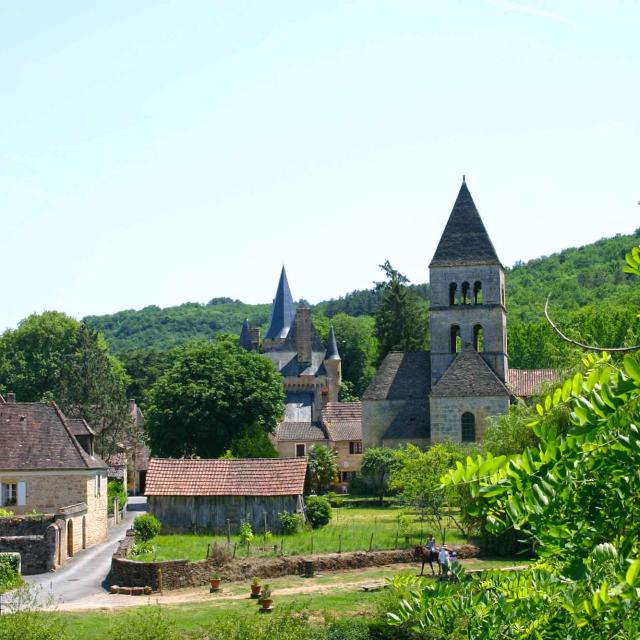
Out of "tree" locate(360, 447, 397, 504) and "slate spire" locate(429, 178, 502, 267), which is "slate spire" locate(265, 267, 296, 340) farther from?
"tree" locate(360, 447, 397, 504)

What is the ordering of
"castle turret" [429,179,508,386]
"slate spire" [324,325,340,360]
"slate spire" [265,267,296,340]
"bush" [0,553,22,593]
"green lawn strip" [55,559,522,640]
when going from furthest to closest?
"slate spire" [265,267,296,340]
"slate spire" [324,325,340,360]
"castle turret" [429,179,508,386]
"bush" [0,553,22,593]
"green lawn strip" [55,559,522,640]

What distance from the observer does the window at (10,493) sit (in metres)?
37.1

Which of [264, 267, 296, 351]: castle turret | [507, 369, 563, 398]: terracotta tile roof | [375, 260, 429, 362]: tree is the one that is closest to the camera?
[507, 369, 563, 398]: terracotta tile roof

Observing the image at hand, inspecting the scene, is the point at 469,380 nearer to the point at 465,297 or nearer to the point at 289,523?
the point at 465,297

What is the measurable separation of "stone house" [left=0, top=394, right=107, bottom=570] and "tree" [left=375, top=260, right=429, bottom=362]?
46.6m

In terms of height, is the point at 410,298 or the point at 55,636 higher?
the point at 410,298

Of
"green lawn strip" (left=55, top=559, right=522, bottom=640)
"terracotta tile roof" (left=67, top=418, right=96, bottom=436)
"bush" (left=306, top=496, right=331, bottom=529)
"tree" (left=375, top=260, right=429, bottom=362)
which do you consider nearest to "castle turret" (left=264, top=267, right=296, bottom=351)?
"tree" (left=375, top=260, right=429, bottom=362)

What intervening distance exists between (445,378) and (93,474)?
2138cm

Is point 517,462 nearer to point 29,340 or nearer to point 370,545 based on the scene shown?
point 370,545

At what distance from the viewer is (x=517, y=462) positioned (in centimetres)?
552

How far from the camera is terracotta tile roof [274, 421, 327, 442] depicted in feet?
226

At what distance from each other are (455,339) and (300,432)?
16.4m

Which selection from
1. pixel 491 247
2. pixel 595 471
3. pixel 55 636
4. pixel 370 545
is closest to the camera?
pixel 595 471

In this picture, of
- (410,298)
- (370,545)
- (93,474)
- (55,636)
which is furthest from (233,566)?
(410,298)
